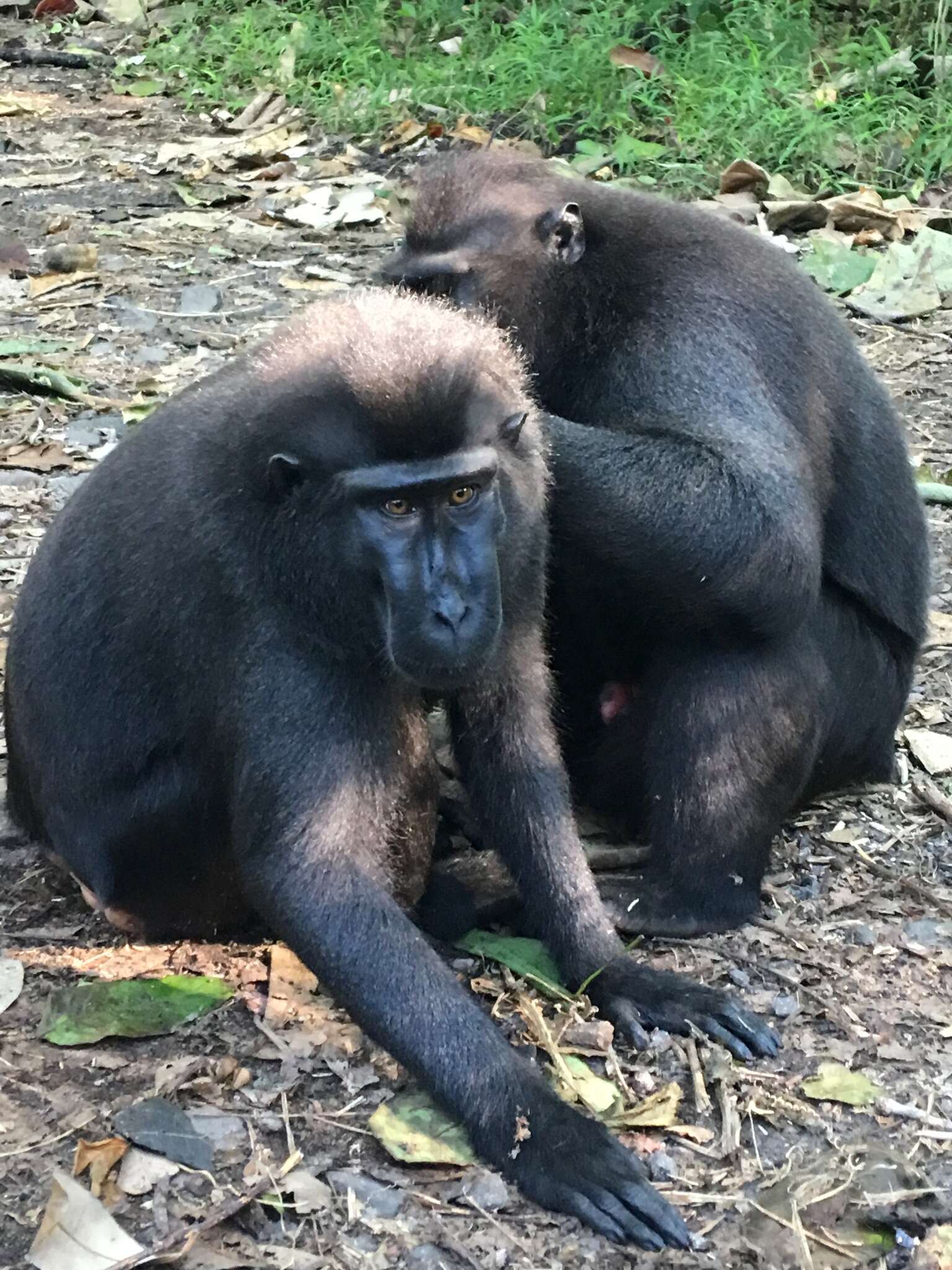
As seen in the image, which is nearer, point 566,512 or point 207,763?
point 207,763

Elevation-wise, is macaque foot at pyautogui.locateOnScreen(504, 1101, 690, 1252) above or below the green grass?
below

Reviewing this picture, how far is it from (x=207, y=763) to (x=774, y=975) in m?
1.61

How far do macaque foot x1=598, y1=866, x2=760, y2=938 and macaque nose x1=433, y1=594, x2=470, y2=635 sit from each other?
137cm

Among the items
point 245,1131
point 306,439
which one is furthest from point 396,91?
point 245,1131

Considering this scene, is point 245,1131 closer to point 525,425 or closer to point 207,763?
point 207,763

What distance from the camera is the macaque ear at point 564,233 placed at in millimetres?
4891

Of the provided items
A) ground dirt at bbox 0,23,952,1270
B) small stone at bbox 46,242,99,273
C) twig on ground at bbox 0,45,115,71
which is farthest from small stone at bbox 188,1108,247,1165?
twig on ground at bbox 0,45,115,71

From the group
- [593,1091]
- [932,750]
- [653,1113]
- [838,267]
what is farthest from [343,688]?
[838,267]

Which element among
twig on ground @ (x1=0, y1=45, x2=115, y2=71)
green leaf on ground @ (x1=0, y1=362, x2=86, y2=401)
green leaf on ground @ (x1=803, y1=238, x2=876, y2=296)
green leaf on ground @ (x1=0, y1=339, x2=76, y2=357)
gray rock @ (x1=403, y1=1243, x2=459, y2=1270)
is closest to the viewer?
gray rock @ (x1=403, y1=1243, x2=459, y2=1270)

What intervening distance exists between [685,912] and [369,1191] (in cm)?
139

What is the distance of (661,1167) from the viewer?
362 centimetres

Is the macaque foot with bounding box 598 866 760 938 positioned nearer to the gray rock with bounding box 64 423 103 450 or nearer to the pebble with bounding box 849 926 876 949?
the pebble with bounding box 849 926 876 949

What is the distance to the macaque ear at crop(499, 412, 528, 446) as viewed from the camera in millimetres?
3807

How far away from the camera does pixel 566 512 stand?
461cm
